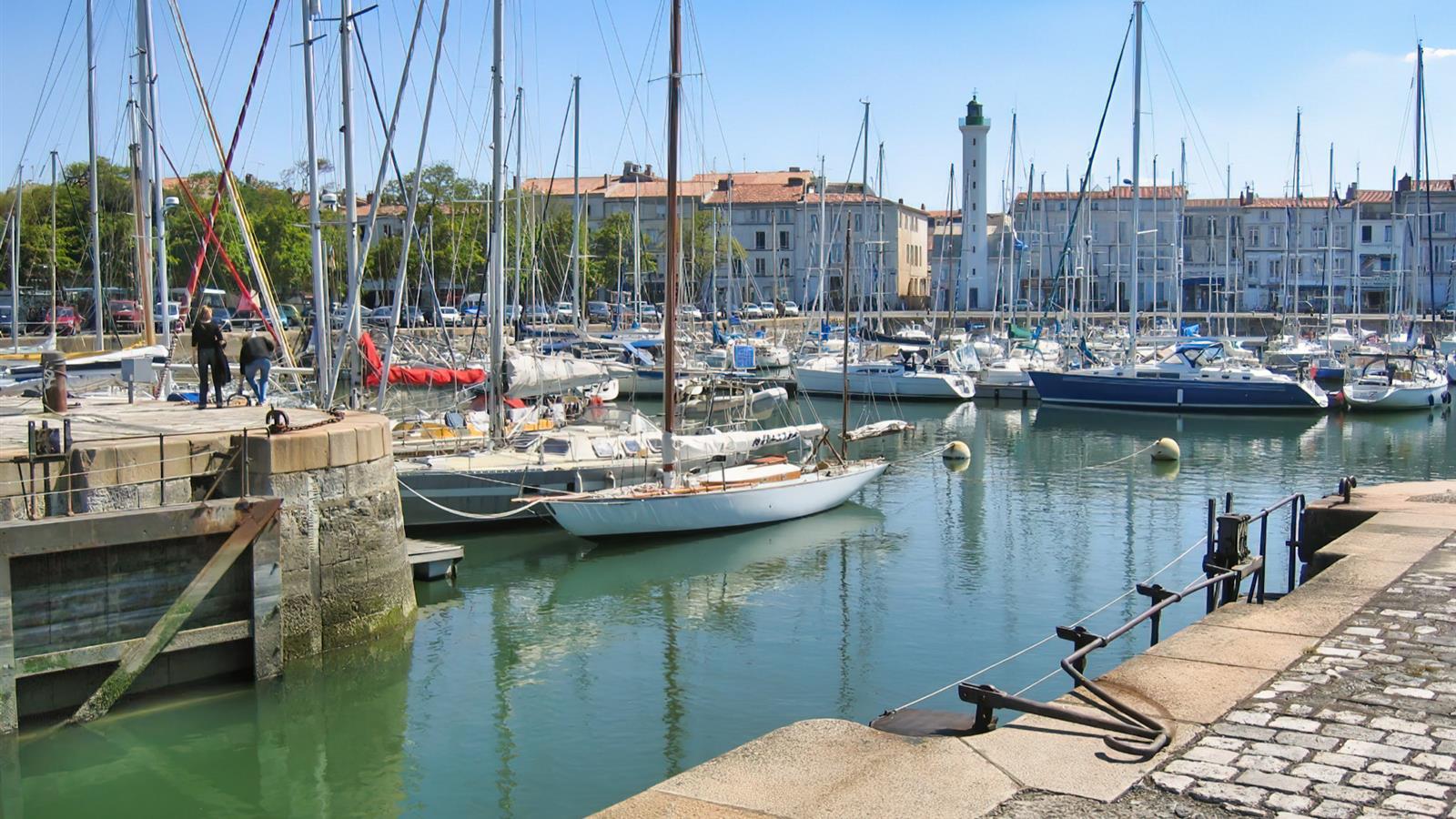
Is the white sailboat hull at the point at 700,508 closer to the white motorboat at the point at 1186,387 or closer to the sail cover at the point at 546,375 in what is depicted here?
the sail cover at the point at 546,375

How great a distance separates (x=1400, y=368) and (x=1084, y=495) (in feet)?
103

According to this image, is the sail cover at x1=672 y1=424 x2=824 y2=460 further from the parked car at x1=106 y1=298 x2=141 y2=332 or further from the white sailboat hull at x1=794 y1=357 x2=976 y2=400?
the parked car at x1=106 y1=298 x2=141 y2=332

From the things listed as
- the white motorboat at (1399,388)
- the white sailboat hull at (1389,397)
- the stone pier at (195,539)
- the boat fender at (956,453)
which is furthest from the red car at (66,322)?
the white motorboat at (1399,388)

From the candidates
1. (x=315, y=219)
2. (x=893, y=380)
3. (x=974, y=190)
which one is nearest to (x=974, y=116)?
(x=974, y=190)

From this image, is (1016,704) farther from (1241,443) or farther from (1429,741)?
(1241,443)

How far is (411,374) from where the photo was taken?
35.1 m

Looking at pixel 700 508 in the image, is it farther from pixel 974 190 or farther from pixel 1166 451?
pixel 974 190

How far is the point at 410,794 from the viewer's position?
42.7ft

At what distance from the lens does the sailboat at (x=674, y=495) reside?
23422 millimetres

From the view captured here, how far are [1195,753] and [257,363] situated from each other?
17.6m

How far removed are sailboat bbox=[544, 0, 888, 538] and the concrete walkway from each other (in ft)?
45.2

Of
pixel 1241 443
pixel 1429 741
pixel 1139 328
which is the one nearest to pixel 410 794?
pixel 1429 741

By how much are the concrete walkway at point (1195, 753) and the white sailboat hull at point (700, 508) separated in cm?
1378

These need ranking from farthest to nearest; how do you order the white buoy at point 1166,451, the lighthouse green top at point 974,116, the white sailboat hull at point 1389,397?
the lighthouse green top at point 974,116, the white sailboat hull at point 1389,397, the white buoy at point 1166,451
